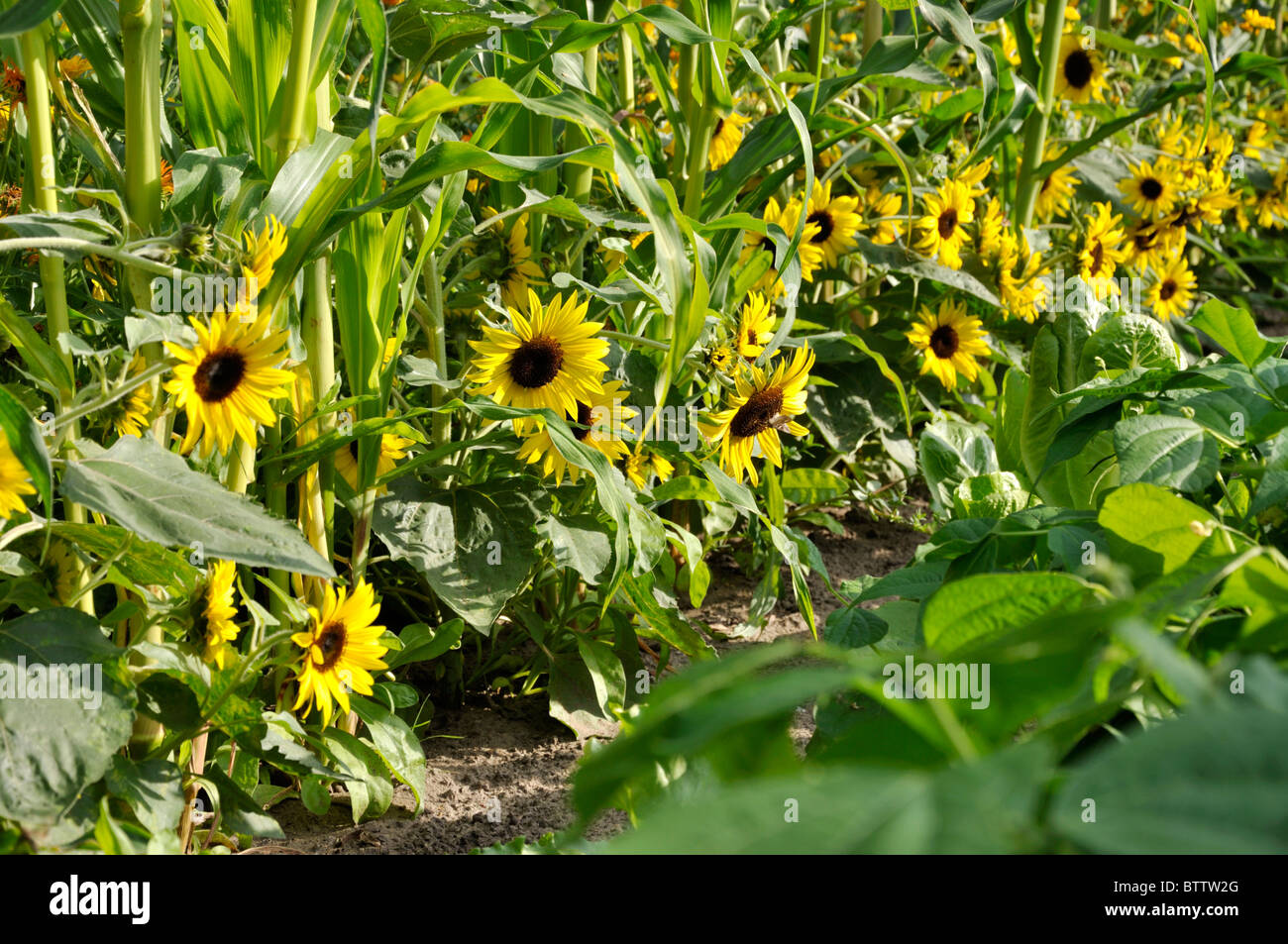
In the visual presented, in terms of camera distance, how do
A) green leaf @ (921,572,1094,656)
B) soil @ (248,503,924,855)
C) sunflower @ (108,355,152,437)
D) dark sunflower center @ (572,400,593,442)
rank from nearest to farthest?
green leaf @ (921,572,1094,656)
sunflower @ (108,355,152,437)
soil @ (248,503,924,855)
dark sunflower center @ (572,400,593,442)

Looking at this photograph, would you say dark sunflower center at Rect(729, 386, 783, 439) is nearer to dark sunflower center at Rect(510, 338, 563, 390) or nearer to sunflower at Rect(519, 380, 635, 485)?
sunflower at Rect(519, 380, 635, 485)

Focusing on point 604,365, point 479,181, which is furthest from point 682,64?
point 604,365

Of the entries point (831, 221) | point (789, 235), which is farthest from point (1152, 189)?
point (789, 235)

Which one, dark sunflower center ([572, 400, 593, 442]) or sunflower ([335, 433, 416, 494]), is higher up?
dark sunflower center ([572, 400, 593, 442])

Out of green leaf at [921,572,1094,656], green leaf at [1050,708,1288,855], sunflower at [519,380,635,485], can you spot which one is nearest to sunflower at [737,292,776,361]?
sunflower at [519,380,635,485]

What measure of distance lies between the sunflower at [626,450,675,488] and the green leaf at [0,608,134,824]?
0.75m

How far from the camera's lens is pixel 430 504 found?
1.40 m

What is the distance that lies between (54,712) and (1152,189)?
7.99ft

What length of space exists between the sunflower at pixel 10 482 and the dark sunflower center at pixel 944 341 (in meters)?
1.55

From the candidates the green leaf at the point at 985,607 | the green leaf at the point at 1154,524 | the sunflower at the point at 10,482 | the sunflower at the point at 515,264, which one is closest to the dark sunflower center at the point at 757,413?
the sunflower at the point at 515,264

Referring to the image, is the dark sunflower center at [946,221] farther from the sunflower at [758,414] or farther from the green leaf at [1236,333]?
the green leaf at [1236,333]

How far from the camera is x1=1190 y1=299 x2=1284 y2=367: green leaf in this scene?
0.95 m

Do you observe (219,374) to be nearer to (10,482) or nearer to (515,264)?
(10,482)
